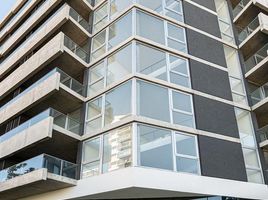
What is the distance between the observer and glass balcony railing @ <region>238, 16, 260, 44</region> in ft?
53.6

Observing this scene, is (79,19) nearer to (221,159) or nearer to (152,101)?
(152,101)

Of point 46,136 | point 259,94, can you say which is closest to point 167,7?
point 259,94

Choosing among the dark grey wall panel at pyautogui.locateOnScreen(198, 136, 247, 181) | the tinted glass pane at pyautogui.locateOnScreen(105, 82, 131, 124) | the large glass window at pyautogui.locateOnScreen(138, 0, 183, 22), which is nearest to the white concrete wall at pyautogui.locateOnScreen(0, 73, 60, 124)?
the tinted glass pane at pyautogui.locateOnScreen(105, 82, 131, 124)

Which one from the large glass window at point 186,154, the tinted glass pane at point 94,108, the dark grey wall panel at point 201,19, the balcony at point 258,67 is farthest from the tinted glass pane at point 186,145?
the dark grey wall panel at point 201,19

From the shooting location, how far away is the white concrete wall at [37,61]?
14641 mm

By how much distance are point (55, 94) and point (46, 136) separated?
2450mm

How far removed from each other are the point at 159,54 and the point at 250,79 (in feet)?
19.2

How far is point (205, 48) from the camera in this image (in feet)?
47.2

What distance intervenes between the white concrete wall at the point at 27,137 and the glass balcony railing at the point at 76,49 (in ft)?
13.6

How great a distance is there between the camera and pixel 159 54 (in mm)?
12680

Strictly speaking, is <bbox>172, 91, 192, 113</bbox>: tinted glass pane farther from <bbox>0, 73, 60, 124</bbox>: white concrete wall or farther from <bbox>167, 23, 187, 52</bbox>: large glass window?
<bbox>0, 73, 60, 124</bbox>: white concrete wall

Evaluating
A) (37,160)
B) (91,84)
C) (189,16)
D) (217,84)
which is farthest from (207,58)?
(37,160)

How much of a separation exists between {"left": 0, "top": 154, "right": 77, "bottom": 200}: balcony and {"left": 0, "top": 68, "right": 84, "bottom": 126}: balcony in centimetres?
309

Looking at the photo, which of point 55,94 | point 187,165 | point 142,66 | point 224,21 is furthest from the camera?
point 224,21
